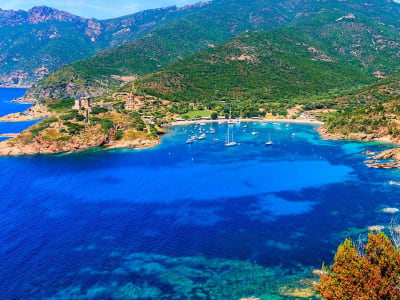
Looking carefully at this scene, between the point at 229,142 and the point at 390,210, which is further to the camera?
the point at 229,142

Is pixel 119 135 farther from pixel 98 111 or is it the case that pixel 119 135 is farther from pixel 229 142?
pixel 229 142

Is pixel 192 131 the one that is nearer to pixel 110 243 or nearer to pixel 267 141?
pixel 267 141

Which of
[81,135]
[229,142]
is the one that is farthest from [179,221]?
[81,135]

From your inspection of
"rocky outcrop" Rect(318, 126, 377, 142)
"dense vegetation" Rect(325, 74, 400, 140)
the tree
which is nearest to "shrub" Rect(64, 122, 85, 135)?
"rocky outcrop" Rect(318, 126, 377, 142)

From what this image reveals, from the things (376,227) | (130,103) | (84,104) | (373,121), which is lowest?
(376,227)

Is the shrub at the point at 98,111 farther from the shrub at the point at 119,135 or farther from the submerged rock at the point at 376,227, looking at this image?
the submerged rock at the point at 376,227

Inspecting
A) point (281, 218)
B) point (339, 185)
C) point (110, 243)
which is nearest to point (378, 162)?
point (339, 185)

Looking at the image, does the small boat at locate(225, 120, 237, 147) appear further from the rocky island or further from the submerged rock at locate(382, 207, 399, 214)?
the submerged rock at locate(382, 207, 399, 214)

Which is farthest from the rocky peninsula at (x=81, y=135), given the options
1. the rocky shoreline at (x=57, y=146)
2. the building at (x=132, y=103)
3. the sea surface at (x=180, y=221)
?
the building at (x=132, y=103)
